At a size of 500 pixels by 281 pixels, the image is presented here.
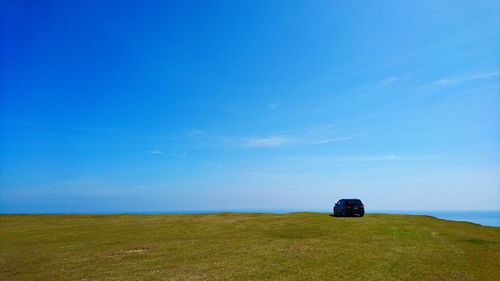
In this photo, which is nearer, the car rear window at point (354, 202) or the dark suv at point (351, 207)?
the dark suv at point (351, 207)

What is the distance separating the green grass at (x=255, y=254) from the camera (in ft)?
52.6

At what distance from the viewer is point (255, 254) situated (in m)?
20.5

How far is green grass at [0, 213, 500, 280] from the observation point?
632 inches

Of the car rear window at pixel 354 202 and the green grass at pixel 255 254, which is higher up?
the car rear window at pixel 354 202

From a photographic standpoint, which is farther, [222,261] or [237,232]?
[237,232]

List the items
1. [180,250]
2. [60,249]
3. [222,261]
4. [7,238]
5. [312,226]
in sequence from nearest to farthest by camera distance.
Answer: [222,261], [180,250], [60,249], [7,238], [312,226]

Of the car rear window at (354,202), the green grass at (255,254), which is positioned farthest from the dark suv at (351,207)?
the green grass at (255,254)

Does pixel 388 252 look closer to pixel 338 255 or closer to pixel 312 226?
pixel 338 255

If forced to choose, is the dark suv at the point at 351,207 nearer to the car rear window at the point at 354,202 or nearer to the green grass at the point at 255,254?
the car rear window at the point at 354,202

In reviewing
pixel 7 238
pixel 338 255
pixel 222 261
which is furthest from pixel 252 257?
pixel 7 238

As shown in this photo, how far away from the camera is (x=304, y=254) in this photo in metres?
20.5

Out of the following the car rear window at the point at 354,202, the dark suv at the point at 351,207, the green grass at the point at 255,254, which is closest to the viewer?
the green grass at the point at 255,254

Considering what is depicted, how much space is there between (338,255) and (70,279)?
15.0 metres

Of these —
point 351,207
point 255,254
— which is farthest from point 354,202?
point 255,254
